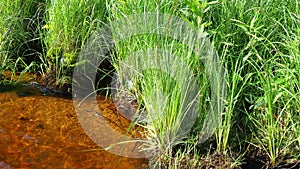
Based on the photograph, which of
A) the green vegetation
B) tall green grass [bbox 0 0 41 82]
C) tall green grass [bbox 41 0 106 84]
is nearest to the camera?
the green vegetation

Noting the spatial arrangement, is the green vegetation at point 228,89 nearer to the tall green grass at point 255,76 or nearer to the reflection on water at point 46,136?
the tall green grass at point 255,76

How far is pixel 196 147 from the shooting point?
2.21 metres

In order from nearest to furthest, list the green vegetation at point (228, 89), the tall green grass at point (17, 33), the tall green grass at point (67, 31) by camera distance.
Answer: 1. the green vegetation at point (228, 89)
2. the tall green grass at point (67, 31)
3. the tall green grass at point (17, 33)

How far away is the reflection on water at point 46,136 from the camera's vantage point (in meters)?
2.22

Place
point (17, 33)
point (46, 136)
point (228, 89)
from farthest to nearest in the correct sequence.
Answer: point (17, 33), point (46, 136), point (228, 89)

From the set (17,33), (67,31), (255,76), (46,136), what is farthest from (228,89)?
(17,33)

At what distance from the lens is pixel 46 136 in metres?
2.45

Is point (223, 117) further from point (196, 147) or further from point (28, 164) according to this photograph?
point (28, 164)

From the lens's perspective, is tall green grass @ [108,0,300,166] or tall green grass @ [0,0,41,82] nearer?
tall green grass @ [108,0,300,166]

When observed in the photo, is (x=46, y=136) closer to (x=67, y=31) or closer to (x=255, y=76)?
(x=67, y=31)

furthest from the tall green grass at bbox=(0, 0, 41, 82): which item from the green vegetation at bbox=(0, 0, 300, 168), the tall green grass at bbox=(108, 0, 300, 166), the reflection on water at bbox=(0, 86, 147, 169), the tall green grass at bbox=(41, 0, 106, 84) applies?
the tall green grass at bbox=(108, 0, 300, 166)

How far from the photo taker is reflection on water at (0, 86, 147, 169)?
2217mm

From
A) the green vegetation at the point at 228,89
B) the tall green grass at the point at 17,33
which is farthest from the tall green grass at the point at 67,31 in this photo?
the green vegetation at the point at 228,89

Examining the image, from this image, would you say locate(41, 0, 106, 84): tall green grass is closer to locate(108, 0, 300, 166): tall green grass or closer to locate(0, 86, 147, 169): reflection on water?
locate(0, 86, 147, 169): reflection on water
